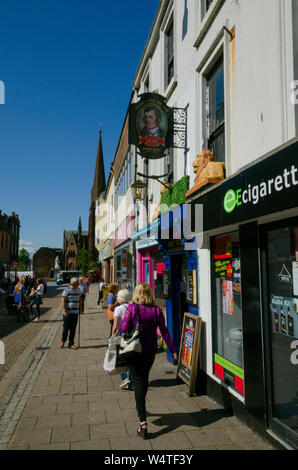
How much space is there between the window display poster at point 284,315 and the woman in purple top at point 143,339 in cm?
127

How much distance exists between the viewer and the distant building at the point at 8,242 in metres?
48.7

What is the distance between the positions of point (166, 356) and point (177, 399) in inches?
104

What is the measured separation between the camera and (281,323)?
365 centimetres

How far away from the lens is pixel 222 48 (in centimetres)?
577

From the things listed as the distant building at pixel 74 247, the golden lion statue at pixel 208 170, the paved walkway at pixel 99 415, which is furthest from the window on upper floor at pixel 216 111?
the distant building at pixel 74 247

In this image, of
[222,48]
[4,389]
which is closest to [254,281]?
[222,48]

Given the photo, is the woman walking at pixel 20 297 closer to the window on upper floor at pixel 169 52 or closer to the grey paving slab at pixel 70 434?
the window on upper floor at pixel 169 52

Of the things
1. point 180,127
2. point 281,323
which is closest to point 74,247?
point 180,127

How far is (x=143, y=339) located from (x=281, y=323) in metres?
1.59

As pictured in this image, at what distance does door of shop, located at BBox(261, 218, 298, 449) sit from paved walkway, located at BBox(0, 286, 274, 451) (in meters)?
0.41

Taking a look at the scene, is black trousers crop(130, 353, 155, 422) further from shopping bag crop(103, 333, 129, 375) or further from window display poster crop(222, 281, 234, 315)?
window display poster crop(222, 281, 234, 315)

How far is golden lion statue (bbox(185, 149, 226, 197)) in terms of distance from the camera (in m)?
5.29

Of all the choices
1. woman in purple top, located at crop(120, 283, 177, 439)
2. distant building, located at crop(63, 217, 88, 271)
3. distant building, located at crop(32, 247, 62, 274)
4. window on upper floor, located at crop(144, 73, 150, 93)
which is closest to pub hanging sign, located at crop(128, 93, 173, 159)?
woman in purple top, located at crop(120, 283, 177, 439)
